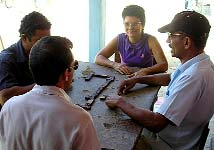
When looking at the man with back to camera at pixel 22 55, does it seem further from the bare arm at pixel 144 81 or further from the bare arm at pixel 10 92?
the bare arm at pixel 144 81

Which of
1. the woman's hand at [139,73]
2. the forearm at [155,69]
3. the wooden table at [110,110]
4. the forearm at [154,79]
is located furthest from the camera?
the forearm at [155,69]

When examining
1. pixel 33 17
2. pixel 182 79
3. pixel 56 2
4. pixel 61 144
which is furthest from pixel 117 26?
pixel 61 144

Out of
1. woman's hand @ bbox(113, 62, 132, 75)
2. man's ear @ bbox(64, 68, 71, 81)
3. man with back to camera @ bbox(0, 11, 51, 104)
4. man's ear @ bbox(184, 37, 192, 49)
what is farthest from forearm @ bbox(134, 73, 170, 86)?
man's ear @ bbox(64, 68, 71, 81)

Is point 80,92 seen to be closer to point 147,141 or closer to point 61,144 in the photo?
point 147,141

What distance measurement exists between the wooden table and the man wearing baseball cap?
75mm

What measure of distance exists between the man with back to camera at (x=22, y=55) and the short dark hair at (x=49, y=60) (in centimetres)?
95

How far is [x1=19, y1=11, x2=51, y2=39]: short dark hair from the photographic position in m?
2.39

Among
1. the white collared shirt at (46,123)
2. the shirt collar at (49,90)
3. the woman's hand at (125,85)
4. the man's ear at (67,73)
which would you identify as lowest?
the woman's hand at (125,85)

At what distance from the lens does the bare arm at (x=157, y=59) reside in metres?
2.97

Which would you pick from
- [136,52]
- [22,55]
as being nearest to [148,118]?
[22,55]

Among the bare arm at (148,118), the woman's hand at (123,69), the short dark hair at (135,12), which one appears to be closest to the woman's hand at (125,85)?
the woman's hand at (123,69)

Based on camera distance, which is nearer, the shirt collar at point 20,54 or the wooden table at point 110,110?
the wooden table at point 110,110

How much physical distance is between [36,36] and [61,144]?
4.21ft

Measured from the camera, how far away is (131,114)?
2.00 metres
